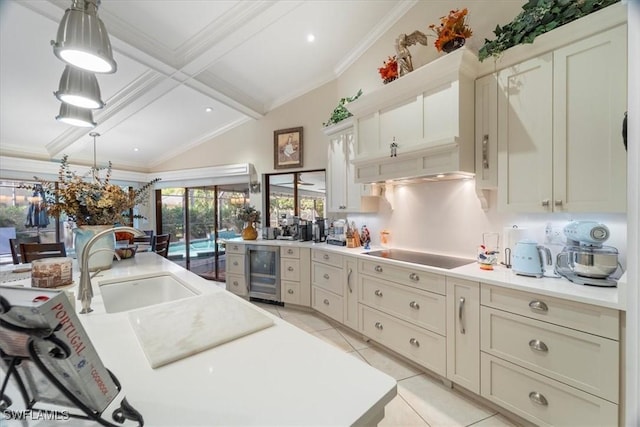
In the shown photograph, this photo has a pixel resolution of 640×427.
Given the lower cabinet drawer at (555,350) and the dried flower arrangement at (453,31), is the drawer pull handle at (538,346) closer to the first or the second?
the lower cabinet drawer at (555,350)

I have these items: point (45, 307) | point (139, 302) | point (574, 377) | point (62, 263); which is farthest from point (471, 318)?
point (62, 263)

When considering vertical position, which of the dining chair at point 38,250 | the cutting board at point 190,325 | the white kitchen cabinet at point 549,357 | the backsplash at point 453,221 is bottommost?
the white kitchen cabinet at point 549,357

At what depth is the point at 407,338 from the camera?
2219 mm

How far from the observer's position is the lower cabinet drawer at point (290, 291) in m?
3.55

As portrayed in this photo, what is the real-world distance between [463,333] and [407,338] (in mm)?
505

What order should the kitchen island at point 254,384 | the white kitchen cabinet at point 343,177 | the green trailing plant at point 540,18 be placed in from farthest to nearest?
the white kitchen cabinet at point 343,177
the green trailing plant at point 540,18
the kitchen island at point 254,384

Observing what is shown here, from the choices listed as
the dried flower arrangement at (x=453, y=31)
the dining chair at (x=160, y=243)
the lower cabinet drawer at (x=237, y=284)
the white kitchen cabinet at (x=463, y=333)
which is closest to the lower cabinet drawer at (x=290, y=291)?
the lower cabinet drawer at (x=237, y=284)

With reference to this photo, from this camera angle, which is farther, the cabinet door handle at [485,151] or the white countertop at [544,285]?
the cabinet door handle at [485,151]

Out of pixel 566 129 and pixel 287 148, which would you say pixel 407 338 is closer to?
pixel 566 129

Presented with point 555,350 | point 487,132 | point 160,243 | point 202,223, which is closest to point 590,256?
point 555,350

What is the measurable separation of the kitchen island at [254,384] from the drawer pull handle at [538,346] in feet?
4.57

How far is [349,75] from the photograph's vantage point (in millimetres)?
3600

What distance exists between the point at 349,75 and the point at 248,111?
1.76 metres

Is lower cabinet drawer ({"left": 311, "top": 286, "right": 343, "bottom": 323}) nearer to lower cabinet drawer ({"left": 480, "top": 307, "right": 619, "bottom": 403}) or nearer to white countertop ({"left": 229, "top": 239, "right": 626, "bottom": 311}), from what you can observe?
white countertop ({"left": 229, "top": 239, "right": 626, "bottom": 311})
